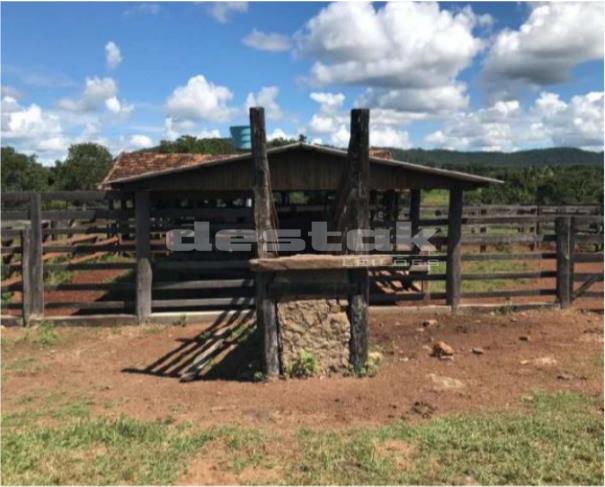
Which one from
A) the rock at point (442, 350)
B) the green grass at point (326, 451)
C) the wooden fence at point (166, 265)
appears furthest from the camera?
the wooden fence at point (166, 265)

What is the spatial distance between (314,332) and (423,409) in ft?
5.39

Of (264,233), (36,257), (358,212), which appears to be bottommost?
(36,257)

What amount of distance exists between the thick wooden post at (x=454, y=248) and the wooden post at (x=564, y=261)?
1834 mm

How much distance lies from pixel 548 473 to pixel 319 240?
5.16 m

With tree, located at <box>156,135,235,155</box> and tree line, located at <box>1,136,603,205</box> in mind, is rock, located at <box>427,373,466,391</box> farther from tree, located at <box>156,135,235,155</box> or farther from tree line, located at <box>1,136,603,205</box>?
tree, located at <box>156,135,235,155</box>

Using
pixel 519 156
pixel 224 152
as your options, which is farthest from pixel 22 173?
pixel 519 156

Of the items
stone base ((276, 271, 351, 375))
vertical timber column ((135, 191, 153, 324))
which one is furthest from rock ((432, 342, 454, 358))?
vertical timber column ((135, 191, 153, 324))

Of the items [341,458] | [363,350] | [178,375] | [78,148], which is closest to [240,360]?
[178,375]

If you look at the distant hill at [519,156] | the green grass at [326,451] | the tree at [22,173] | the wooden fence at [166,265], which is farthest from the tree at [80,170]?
the distant hill at [519,156]

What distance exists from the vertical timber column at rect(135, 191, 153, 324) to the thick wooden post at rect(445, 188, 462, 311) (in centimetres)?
519

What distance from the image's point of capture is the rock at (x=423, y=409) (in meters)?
5.27

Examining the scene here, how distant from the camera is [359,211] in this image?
6.49 metres

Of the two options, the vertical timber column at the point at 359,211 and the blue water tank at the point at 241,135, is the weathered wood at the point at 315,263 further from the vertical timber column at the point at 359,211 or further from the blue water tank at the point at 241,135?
the blue water tank at the point at 241,135

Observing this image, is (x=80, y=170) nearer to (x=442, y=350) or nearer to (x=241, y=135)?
(x=241, y=135)
